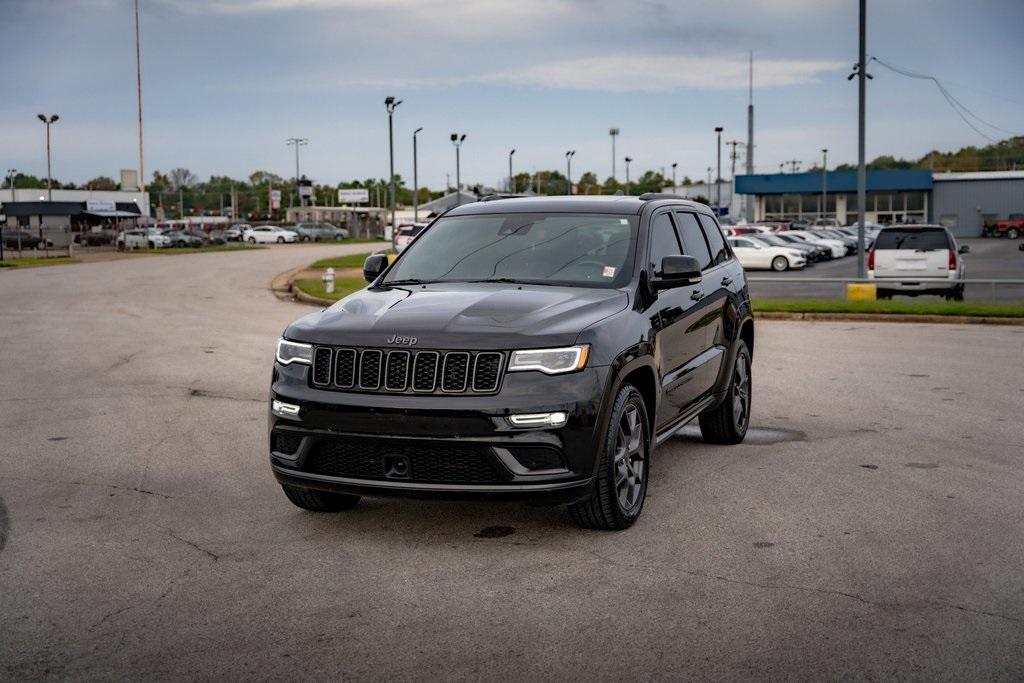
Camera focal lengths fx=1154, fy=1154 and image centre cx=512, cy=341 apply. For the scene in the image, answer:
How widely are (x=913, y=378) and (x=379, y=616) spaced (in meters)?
8.97

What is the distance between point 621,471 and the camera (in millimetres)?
6176

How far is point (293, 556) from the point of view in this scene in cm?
574

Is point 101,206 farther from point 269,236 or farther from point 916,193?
point 916,193

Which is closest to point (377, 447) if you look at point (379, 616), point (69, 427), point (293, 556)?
point (293, 556)

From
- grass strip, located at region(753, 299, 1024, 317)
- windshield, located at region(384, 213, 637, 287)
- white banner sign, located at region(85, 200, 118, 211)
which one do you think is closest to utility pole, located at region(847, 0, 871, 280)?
grass strip, located at region(753, 299, 1024, 317)

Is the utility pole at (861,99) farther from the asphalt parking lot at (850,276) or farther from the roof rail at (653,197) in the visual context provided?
the roof rail at (653,197)

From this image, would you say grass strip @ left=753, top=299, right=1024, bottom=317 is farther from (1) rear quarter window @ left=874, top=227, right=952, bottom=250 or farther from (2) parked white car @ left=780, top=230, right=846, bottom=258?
(2) parked white car @ left=780, top=230, right=846, bottom=258

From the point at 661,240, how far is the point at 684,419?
3.85 feet

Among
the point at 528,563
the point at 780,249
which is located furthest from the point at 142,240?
the point at 528,563

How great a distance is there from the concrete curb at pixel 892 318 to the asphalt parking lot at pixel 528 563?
31.4 ft

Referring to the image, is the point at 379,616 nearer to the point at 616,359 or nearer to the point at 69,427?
the point at 616,359

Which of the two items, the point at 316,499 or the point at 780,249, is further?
the point at 780,249

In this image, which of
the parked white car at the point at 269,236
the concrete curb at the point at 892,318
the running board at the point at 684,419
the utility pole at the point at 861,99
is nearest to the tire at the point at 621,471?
the running board at the point at 684,419

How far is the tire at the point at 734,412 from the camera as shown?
855cm
